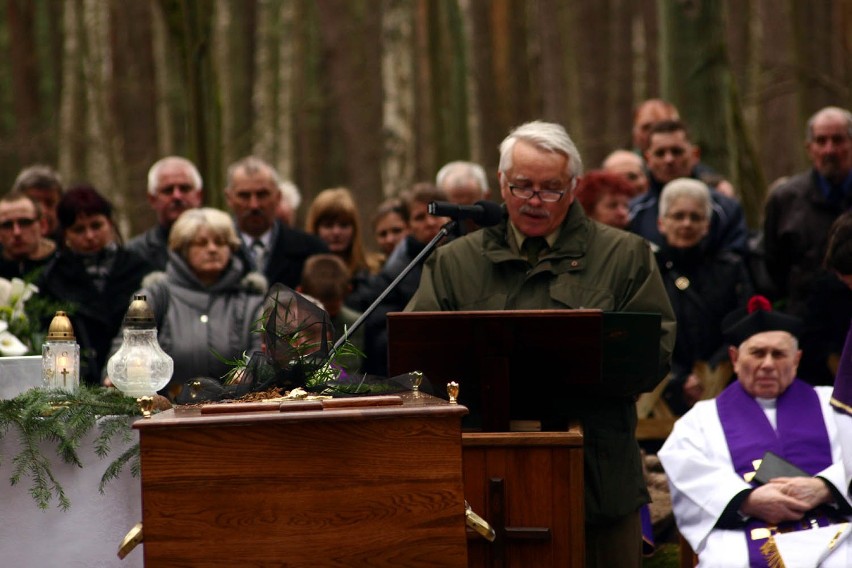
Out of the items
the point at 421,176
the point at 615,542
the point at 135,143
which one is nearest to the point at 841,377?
the point at 615,542

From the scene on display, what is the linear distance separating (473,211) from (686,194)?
334 centimetres

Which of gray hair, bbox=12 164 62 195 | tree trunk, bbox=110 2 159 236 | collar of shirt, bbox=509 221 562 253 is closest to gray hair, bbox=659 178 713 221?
collar of shirt, bbox=509 221 562 253

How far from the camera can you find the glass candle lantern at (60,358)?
5.07 m

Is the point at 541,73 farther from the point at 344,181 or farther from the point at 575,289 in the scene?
the point at 575,289

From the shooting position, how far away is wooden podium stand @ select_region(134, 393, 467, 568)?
3828 mm

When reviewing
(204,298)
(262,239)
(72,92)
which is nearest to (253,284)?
(204,298)

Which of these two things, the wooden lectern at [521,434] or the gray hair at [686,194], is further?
the gray hair at [686,194]

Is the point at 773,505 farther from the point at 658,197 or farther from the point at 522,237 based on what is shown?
the point at 658,197

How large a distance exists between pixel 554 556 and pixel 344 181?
58.7 feet

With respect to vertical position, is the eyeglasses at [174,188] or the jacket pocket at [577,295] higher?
the eyeglasses at [174,188]

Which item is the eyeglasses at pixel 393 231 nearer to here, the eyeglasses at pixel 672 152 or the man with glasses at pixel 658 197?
the man with glasses at pixel 658 197

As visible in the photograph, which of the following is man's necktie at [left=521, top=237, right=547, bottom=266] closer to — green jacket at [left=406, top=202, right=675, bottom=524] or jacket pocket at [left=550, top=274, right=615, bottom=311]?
green jacket at [left=406, top=202, right=675, bottom=524]

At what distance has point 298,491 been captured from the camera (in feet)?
12.7

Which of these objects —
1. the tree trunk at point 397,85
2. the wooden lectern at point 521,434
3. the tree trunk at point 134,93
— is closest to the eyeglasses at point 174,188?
the wooden lectern at point 521,434
